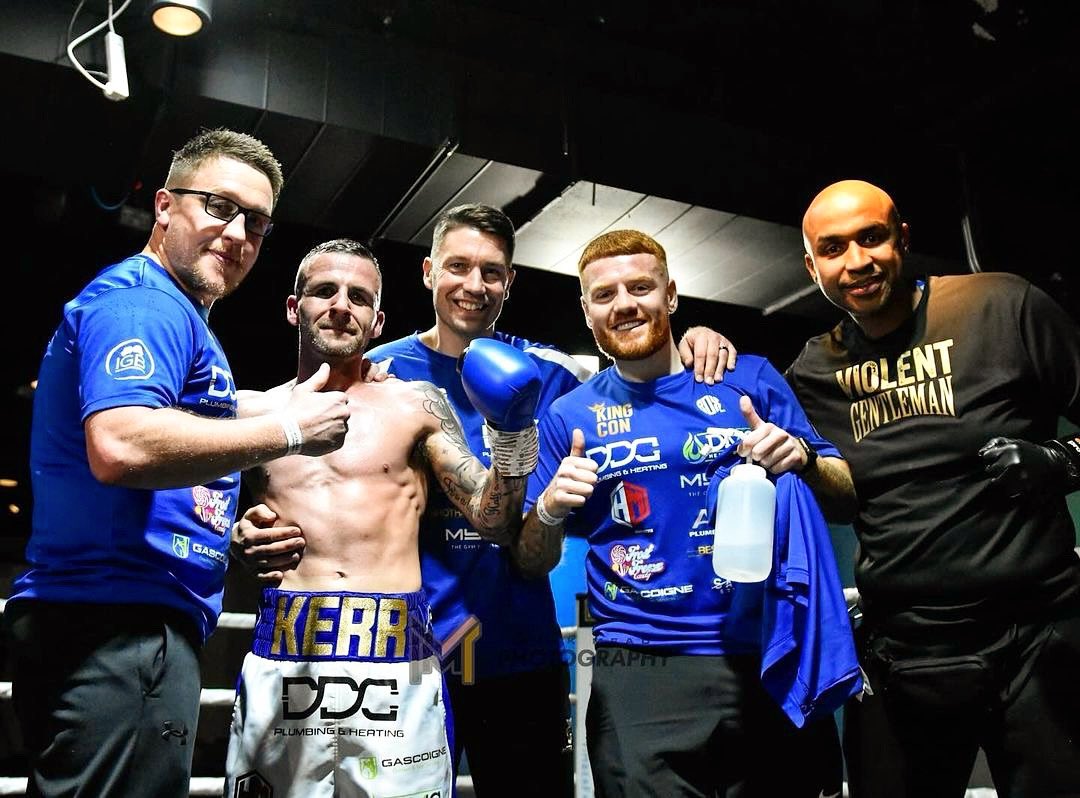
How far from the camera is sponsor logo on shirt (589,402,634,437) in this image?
2100mm

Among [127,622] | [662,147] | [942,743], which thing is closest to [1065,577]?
[942,743]

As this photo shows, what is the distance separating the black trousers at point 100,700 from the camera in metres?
1.48

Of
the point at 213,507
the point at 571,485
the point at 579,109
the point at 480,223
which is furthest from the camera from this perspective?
the point at 579,109

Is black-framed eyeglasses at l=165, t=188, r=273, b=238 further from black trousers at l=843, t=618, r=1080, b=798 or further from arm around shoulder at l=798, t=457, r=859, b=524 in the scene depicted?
black trousers at l=843, t=618, r=1080, b=798

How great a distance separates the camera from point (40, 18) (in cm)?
339

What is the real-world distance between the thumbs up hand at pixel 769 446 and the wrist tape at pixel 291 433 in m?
0.89

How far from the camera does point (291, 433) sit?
1616 millimetres

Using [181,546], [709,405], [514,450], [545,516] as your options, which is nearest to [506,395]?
[514,450]

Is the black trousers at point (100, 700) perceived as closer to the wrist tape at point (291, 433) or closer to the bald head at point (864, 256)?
the wrist tape at point (291, 433)

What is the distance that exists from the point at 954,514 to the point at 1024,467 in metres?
0.19

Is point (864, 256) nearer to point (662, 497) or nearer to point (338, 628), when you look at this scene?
point (662, 497)

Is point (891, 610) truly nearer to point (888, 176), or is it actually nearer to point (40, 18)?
point (888, 176)

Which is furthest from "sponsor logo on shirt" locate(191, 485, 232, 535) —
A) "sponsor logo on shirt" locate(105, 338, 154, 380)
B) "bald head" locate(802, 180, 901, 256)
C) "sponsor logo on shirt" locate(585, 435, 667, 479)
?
"bald head" locate(802, 180, 901, 256)

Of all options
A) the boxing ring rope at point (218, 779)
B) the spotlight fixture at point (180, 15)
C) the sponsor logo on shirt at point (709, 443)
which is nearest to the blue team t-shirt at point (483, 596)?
the boxing ring rope at point (218, 779)
